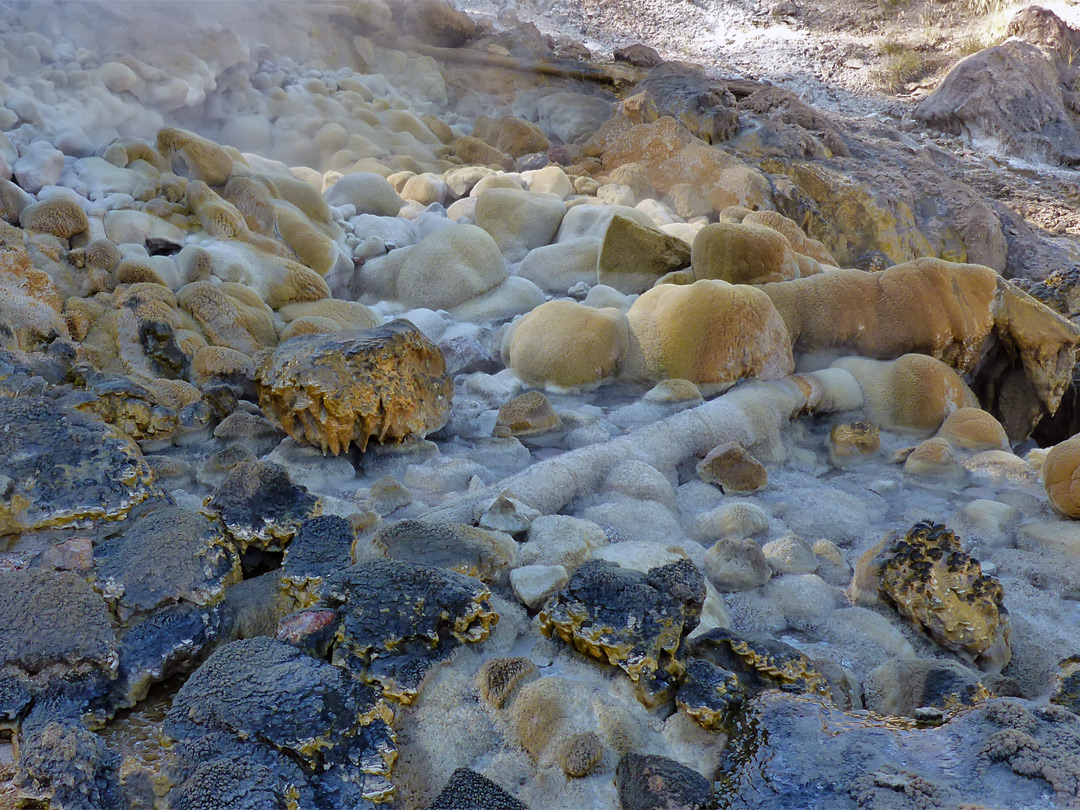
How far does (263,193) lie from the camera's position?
4.49 meters

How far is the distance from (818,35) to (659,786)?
11.4 metres

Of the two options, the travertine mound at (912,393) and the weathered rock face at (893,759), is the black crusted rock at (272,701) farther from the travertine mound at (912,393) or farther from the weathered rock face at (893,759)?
the travertine mound at (912,393)

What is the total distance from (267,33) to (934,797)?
7.46m

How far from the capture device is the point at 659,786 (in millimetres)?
1397

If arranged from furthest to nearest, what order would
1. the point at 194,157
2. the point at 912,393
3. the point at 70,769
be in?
the point at 194,157, the point at 912,393, the point at 70,769

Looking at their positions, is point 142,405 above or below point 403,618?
below

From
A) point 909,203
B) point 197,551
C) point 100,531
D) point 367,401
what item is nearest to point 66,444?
point 100,531

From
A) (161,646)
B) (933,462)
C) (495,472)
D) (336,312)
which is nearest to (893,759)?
(161,646)

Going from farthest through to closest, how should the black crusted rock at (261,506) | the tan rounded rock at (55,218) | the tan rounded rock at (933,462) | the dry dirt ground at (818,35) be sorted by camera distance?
the dry dirt ground at (818,35) → the tan rounded rock at (55,218) → the tan rounded rock at (933,462) → the black crusted rock at (261,506)

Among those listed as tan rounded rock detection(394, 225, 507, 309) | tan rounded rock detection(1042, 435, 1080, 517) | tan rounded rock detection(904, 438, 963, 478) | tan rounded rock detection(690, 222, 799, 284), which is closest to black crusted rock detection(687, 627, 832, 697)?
tan rounded rock detection(1042, 435, 1080, 517)

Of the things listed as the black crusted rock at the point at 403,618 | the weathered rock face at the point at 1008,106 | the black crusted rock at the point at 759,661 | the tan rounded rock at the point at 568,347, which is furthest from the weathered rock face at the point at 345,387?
the weathered rock face at the point at 1008,106

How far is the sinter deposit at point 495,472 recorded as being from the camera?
4.95ft

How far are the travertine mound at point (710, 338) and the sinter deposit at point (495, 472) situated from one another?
0.02m

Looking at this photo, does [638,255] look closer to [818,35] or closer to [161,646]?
[161,646]
